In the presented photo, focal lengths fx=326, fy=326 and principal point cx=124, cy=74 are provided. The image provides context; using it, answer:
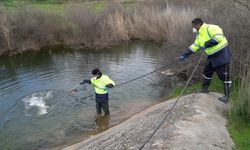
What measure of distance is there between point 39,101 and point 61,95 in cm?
115

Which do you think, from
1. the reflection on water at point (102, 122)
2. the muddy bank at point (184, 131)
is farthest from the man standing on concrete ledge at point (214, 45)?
the reflection on water at point (102, 122)

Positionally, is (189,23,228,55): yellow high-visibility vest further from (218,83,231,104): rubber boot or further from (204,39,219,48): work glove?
(218,83,231,104): rubber boot

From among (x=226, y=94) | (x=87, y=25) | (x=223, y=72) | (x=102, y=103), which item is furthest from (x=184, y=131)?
(x=87, y=25)

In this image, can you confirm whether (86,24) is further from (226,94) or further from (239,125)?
(239,125)

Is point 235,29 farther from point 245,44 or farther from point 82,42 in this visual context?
point 82,42

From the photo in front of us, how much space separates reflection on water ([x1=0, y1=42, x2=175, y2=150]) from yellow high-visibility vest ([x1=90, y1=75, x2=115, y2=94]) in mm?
1519

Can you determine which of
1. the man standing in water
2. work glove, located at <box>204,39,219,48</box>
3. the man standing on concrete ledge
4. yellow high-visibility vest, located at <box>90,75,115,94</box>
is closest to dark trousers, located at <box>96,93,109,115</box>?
the man standing in water

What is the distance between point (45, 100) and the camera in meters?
16.1

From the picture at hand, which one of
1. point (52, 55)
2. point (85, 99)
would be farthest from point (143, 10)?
point (85, 99)

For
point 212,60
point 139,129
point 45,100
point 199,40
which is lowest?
point 45,100

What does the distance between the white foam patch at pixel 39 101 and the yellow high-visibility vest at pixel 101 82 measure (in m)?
3.35

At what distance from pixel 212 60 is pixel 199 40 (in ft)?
2.65

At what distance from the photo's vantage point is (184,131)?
8.55 m

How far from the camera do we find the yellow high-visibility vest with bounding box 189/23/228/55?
33.2ft
